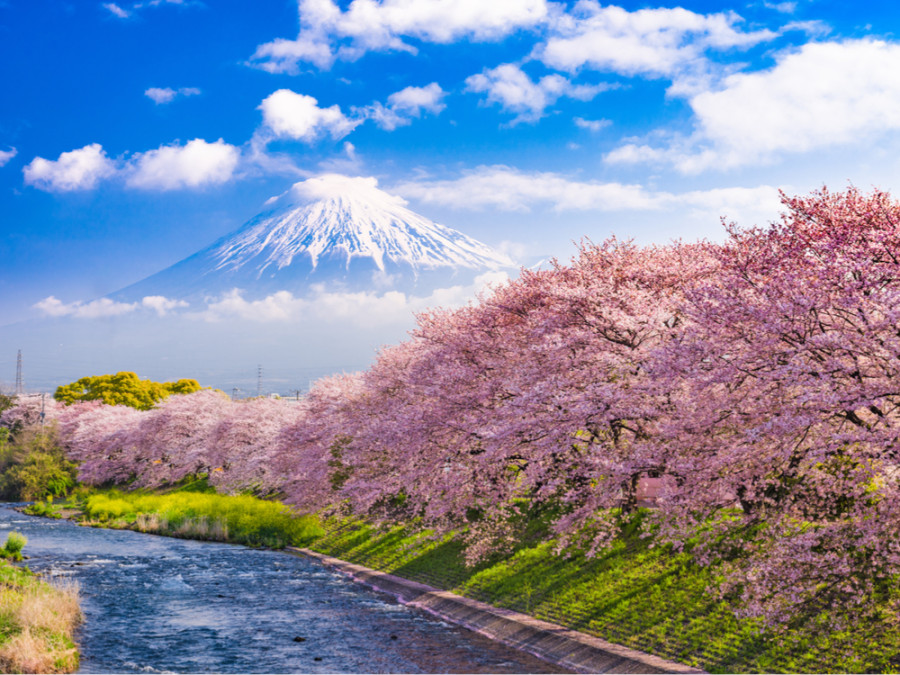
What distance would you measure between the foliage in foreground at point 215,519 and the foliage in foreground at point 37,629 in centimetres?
1678

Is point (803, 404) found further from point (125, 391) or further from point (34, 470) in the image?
point (125, 391)

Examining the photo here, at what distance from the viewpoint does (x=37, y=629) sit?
19094 millimetres

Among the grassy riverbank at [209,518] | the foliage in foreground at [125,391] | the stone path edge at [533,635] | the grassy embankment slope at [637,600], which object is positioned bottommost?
the grassy riverbank at [209,518]

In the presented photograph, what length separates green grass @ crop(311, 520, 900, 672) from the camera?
13.9 metres

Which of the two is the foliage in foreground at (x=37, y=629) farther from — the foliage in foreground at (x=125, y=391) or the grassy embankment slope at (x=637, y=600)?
the foliage in foreground at (x=125, y=391)

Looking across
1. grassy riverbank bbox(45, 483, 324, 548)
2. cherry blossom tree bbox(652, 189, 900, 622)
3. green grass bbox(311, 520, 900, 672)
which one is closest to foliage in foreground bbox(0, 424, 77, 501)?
grassy riverbank bbox(45, 483, 324, 548)

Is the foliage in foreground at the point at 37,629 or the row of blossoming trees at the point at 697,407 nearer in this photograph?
the row of blossoming trees at the point at 697,407

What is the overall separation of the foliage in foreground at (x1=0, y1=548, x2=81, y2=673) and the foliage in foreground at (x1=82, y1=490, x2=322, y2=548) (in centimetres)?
1678

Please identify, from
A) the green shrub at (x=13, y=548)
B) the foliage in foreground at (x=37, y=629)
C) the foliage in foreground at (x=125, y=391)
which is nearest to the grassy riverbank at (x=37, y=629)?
the foliage in foreground at (x=37, y=629)

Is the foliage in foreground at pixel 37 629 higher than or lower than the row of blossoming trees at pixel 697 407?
lower

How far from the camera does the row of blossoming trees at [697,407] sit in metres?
12.6

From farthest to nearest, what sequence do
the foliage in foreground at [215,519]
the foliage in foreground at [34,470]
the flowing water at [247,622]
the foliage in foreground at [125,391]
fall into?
the foliage in foreground at [125,391]
the foliage in foreground at [34,470]
the foliage in foreground at [215,519]
the flowing water at [247,622]

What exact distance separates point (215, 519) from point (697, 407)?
3549 cm

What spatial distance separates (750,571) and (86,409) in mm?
87828
